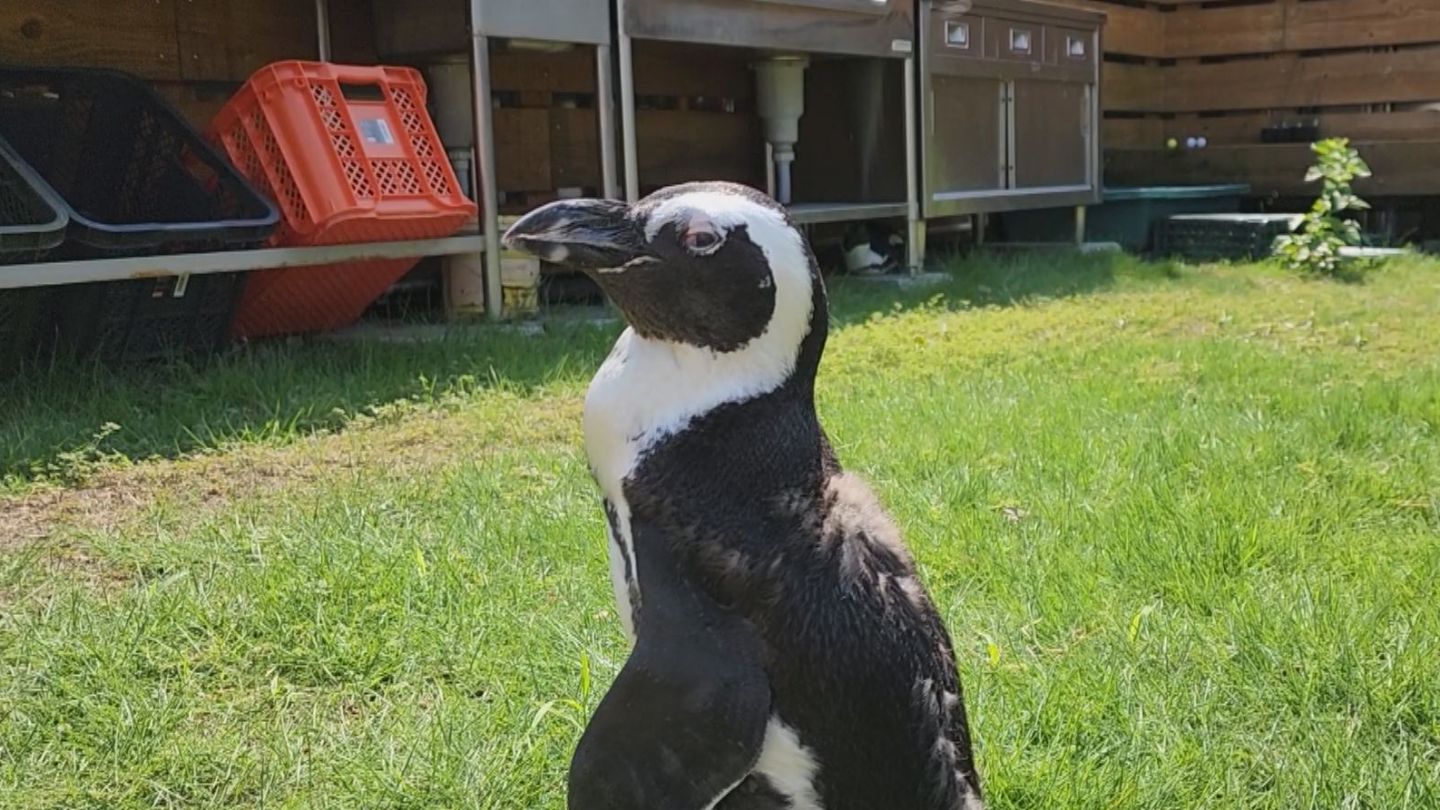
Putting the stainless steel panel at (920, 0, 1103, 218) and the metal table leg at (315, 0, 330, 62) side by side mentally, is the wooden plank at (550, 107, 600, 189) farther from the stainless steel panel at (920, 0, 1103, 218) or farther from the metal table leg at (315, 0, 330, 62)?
the stainless steel panel at (920, 0, 1103, 218)

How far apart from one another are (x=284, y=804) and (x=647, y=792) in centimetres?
76

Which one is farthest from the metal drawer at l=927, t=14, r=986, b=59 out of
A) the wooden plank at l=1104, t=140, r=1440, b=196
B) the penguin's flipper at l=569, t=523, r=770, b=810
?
the penguin's flipper at l=569, t=523, r=770, b=810

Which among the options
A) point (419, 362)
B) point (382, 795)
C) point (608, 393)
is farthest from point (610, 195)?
point (608, 393)

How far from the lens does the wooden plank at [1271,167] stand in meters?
7.84

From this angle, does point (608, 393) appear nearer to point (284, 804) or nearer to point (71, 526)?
point (284, 804)

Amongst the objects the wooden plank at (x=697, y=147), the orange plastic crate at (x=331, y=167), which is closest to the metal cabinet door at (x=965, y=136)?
the wooden plank at (x=697, y=147)

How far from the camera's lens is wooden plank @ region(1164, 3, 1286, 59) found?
29.0ft

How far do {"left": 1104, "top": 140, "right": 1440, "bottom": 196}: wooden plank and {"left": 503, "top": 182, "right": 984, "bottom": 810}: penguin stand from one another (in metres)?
7.84

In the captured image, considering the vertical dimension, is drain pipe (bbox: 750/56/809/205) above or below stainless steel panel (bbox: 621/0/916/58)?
below

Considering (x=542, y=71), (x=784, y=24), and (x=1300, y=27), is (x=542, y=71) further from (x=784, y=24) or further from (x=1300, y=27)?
(x=1300, y=27)

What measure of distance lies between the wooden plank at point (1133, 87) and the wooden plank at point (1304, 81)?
7 centimetres

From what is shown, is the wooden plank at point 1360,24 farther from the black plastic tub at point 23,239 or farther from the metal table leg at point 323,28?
the black plastic tub at point 23,239

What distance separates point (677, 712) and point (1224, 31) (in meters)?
9.06

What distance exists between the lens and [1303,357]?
4.07 m
